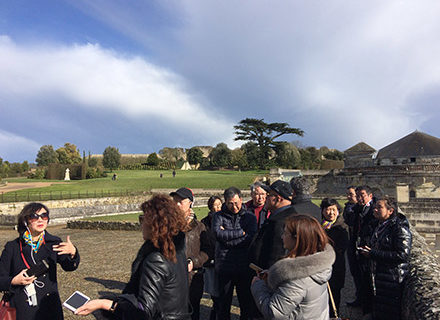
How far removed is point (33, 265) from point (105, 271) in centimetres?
522

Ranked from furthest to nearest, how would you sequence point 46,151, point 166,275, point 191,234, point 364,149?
point 46,151 → point 364,149 → point 191,234 → point 166,275

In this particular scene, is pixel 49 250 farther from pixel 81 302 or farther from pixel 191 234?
pixel 191 234

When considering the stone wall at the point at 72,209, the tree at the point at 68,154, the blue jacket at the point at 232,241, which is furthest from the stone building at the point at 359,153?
the tree at the point at 68,154

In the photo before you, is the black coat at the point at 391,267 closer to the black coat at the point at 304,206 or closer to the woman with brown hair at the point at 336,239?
the woman with brown hair at the point at 336,239

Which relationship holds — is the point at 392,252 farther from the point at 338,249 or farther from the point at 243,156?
the point at 243,156

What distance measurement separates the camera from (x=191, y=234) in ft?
13.4

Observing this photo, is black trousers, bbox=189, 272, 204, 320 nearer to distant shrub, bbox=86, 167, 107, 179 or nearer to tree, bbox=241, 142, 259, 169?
distant shrub, bbox=86, 167, 107, 179

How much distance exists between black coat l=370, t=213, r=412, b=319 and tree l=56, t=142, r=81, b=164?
201 ft

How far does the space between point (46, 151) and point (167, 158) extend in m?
27.0

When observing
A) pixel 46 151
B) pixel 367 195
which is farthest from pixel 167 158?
pixel 367 195

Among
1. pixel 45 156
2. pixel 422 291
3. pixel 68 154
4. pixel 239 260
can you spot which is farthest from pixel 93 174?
pixel 422 291

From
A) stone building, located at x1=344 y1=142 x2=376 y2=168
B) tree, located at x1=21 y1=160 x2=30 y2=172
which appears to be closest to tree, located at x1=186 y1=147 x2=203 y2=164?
tree, located at x1=21 y1=160 x2=30 y2=172

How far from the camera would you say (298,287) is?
2.04 metres

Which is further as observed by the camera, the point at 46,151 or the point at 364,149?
the point at 46,151
